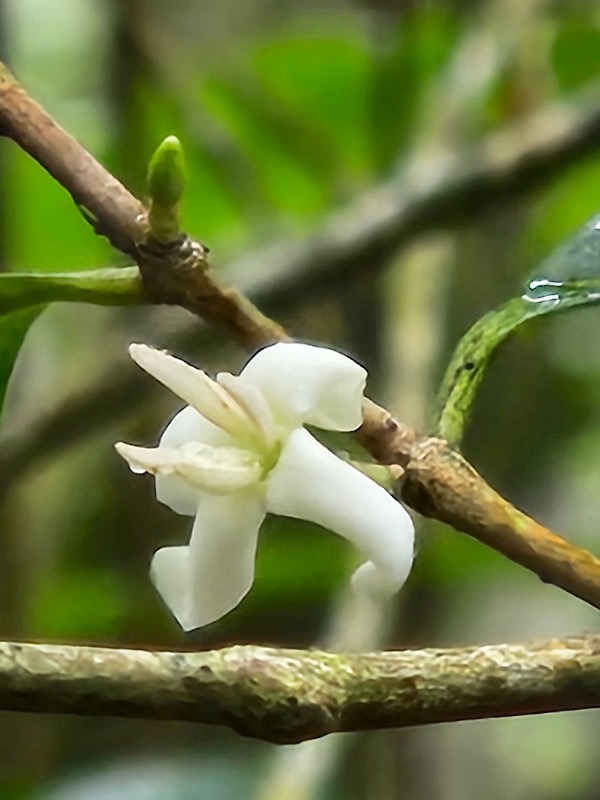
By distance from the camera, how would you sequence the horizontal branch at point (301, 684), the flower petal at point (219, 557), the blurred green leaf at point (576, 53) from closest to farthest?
the horizontal branch at point (301, 684) < the flower petal at point (219, 557) < the blurred green leaf at point (576, 53)

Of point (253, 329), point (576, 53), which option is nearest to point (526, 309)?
point (253, 329)

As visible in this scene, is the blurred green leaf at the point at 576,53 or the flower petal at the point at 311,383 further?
the blurred green leaf at the point at 576,53

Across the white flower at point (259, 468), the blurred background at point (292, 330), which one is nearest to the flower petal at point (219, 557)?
the white flower at point (259, 468)

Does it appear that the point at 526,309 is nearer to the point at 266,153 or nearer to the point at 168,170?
the point at 168,170

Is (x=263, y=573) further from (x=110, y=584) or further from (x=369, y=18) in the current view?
(x=369, y=18)

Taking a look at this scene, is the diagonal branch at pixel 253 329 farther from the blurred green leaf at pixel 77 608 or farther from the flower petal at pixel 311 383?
the blurred green leaf at pixel 77 608

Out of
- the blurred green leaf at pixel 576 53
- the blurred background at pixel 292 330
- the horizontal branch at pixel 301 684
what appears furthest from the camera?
the blurred green leaf at pixel 576 53

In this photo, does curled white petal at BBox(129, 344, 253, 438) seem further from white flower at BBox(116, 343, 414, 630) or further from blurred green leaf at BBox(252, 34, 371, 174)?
blurred green leaf at BBox(252, 34, 371, 174)
